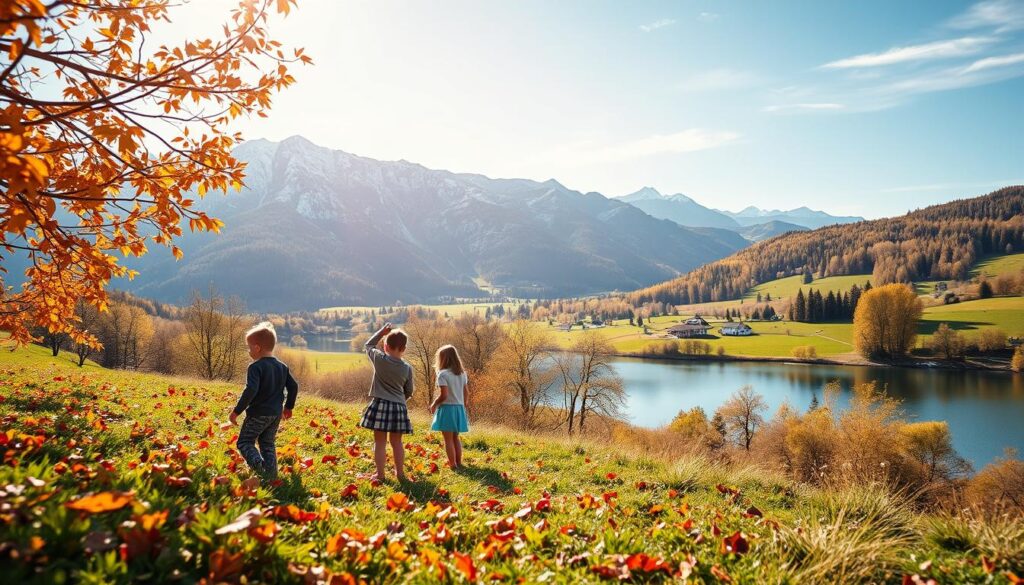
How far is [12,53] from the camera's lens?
281 centimetres

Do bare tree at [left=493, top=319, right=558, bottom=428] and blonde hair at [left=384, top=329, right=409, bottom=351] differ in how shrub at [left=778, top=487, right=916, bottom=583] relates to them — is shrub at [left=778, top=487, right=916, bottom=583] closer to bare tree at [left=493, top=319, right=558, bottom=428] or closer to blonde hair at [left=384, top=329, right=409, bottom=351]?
blonde hair at [left=384, top=329, right=409, bottom=351]

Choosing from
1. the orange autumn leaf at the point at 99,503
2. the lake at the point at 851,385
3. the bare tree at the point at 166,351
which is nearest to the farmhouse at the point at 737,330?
the lake at the point at 851,385

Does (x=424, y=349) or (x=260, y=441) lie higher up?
(x=260, y=441)

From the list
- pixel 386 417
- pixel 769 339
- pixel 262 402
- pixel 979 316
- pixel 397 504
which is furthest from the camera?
pixel 769 339

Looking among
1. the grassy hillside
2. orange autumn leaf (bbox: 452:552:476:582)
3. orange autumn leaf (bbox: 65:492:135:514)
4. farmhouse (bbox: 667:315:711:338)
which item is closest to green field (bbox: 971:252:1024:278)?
farmhouse (bbox: 667:315:711:338)

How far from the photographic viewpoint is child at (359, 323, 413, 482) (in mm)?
6582

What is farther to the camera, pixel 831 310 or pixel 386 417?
pixel 831 310

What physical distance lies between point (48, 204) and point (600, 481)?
7.57 metres

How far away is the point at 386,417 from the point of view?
22.1ft

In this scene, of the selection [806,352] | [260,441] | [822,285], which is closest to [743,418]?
[260,441]

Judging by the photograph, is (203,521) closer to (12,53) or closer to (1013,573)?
(12,53)

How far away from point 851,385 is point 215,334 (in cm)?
8749

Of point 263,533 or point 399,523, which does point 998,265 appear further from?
point 263,533

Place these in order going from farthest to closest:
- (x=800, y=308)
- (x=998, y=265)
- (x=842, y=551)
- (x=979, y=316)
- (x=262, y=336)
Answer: (x=998, y=265) → (x=800, y=308) → (x=979, y=316) → (x=262, y=336) → (x=842, y=551)
